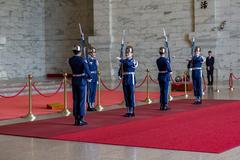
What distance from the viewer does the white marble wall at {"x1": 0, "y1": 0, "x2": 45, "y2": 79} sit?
25.7 m

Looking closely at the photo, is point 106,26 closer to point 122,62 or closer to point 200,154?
point 122,62

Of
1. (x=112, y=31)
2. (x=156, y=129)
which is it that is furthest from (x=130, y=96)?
(x=112, y=31)

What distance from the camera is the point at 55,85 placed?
19828 millimetres

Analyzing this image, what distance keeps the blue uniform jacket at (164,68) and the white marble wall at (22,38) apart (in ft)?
46.4

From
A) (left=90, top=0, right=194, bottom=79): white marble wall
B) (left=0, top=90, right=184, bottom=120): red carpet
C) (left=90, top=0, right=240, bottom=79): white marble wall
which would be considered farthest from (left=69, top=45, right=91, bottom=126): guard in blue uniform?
(left=90, top=0, right=194, bottom=79): white marble wall

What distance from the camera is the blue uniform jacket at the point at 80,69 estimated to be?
935 cm

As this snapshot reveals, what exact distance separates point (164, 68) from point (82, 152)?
18.1 ft

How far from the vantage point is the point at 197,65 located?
13.4 m

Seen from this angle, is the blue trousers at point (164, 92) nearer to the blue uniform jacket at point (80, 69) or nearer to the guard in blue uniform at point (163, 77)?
the guard in blue uniform at point (163, 77)

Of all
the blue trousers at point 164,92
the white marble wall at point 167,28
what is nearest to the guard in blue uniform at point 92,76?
the blue trousers at point 164,92

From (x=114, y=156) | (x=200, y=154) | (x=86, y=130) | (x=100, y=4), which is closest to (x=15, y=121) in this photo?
(x=86, y=130)

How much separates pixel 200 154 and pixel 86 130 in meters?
2.82

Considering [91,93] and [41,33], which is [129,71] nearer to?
[91,93]

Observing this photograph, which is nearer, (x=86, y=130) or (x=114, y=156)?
(x=114, y=156)
